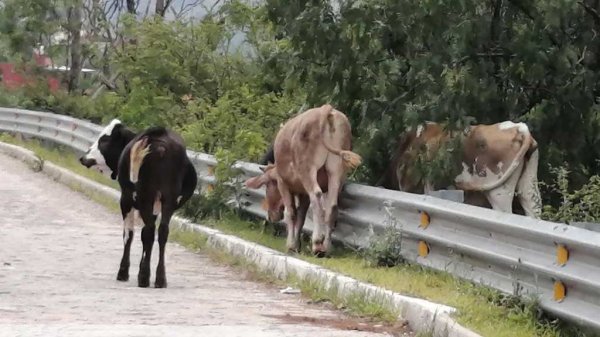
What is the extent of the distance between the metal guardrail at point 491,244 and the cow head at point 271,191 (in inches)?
14.8

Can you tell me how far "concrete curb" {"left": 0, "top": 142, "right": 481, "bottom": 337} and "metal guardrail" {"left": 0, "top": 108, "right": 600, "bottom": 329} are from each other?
22.4 inches

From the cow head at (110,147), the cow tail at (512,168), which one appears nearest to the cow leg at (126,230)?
the cow head at (110,147)

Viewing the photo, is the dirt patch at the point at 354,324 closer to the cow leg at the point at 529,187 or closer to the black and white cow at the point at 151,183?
the black and white cow at the point at 151,183

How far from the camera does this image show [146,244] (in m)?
11.0

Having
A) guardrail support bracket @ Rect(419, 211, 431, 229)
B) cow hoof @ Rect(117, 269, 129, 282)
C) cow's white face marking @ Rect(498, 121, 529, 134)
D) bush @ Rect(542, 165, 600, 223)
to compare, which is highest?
cow's white face marking @ Rect(498, 121, 529, 134)

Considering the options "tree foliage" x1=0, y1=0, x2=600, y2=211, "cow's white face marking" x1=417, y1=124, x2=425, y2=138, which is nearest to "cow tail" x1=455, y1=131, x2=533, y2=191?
"tree foliage" x1=0, y1=0, x2=600, y2=211

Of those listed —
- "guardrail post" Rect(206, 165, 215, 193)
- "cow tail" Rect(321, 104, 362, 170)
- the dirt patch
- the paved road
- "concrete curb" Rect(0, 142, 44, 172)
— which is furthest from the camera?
"concrete curb" Rect(0, 142, 44, 172)

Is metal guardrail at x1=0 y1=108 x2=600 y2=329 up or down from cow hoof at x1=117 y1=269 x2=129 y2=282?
up

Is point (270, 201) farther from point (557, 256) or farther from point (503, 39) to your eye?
point (557, 256)

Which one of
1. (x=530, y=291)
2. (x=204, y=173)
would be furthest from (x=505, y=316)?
(x=204, y=173)

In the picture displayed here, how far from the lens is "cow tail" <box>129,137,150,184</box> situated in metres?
10.8

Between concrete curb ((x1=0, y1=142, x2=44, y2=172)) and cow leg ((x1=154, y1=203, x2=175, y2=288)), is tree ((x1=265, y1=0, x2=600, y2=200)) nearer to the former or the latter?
cow leg ((x1=154, y1=203, x2=175, y2=288))

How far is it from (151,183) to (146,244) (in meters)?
0.50

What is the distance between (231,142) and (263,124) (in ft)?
2.02
